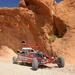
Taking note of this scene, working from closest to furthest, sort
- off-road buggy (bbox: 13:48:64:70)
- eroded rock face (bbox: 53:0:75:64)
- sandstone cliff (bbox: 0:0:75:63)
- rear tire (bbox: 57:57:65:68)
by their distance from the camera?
1. off-road buggy (bbox: 13:48:64:70)
2. rear tire (bbox: 57:57:65:68)
3. eroded rock face (bbox: 53:0:75:64)
4. sandstone cliff (bbox: 0:0:75:63)

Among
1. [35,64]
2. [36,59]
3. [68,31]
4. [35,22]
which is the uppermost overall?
[35,22]

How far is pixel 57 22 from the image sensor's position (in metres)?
28.3

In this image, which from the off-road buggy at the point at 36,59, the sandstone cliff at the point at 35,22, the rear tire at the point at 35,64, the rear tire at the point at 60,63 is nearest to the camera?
the rear tire at the point at 35,64

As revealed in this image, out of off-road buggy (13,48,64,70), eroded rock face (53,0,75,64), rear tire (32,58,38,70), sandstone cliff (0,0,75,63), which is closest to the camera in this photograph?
rear tire (32,58,38,70)

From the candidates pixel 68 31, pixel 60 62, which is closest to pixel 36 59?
pixel 60 62

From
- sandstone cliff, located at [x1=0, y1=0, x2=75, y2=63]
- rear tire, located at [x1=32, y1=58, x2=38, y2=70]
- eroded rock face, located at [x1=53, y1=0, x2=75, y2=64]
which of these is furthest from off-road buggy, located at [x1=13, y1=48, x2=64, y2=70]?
sandstone cliff, located at [x1=0, y1=0, x2=75, y2=63]

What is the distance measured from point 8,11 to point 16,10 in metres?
0.81

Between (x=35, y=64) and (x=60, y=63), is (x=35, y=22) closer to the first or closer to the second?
(x=60, y=63)

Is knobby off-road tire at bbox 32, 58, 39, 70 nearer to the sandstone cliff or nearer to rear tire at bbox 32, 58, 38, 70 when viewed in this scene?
rear tire at bbox 32, 58, 38, 70

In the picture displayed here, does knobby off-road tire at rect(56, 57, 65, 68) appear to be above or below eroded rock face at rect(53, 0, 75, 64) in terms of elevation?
below

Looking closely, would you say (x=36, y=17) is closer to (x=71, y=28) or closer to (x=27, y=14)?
(x=27, y=14)

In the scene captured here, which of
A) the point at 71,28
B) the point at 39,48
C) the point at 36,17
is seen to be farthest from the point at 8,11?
the point at 71,28

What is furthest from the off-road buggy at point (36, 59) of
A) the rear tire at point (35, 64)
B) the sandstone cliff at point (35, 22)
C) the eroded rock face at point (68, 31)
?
the sandstone cliff at point (35, 22)

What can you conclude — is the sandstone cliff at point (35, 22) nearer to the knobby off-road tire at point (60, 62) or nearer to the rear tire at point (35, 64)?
the knobby off-road tire at point (60, 62)
